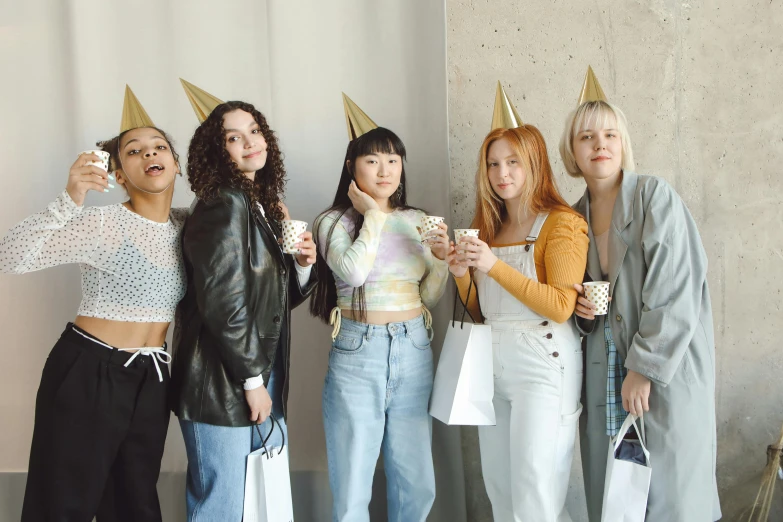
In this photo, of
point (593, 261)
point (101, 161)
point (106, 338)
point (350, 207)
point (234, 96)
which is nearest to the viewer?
point (101, 161)

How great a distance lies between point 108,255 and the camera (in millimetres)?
1671

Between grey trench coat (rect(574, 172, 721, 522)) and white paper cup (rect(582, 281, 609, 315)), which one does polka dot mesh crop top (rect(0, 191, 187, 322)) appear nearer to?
white paper cup (rect(582, 281, 609, 315))


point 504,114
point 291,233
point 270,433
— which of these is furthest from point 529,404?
point 504,114

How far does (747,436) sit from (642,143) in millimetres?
1416

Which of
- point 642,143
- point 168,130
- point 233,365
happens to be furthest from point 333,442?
point 642,143

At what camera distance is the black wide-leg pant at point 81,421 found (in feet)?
5.34

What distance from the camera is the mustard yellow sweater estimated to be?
1762mm

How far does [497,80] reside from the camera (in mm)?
2477

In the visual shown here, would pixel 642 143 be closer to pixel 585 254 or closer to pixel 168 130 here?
pixel 585 254

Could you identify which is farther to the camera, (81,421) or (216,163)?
(216,163)

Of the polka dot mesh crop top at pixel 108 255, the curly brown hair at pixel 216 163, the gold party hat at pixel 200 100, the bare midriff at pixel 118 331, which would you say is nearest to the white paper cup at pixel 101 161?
the polka dot mesh crop top at pixel 108 255

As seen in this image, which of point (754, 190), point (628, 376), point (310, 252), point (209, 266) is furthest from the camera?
point (754, 190)

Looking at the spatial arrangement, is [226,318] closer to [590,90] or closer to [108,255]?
[108,255]

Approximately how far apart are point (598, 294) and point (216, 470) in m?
1.35
